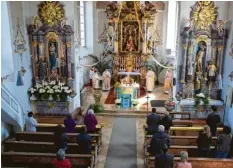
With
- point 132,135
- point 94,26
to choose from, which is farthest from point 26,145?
point 94,26

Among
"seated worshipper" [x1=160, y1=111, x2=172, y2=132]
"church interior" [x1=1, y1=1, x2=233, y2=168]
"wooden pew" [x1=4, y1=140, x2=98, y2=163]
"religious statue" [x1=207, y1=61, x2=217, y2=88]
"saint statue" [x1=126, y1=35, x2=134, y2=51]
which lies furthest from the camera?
"saint statue" [x1=126, y1=35, x2=134, y2=51]

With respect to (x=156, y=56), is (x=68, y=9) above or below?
above

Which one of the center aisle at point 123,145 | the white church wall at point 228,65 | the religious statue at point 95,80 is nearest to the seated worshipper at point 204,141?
the center aisle at point 123,145

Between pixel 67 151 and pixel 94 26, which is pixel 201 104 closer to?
pixel 67 151

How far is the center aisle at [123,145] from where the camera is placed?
293 inches

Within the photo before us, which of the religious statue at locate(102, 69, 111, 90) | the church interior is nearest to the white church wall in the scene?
the church interior

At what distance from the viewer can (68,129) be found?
7.67 m

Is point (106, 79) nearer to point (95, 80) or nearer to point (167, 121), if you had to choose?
point (95, 80)

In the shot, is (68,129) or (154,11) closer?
(68,129)

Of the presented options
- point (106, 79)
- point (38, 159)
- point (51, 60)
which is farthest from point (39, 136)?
point (106, 79)

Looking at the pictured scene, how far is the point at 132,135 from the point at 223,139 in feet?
12.0

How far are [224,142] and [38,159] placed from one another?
4169 millimetres

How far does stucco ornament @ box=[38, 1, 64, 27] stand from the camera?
1070 cm

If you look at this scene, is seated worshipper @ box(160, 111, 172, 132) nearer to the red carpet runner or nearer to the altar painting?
the red carpet runner
